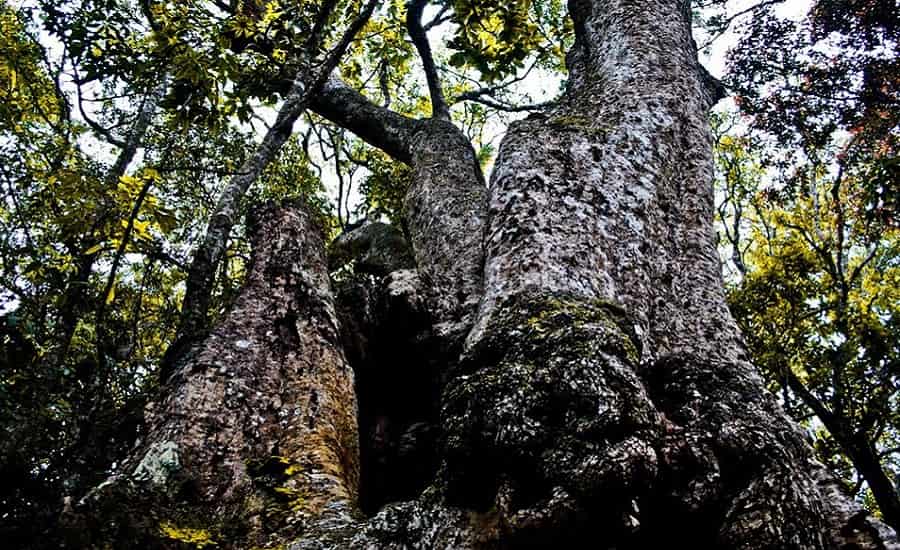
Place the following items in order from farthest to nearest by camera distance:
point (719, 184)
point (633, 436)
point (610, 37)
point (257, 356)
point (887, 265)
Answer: point (719, 184)
point (887, 265)
point (610, 37)
point (257, 356)
point (633, 436)

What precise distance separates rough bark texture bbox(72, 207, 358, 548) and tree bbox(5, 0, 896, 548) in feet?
0.04

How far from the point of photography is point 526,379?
2207 millimetres

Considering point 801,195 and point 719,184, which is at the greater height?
point 719,184

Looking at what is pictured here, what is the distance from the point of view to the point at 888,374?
8570mm

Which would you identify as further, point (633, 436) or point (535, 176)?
point (535, 176)

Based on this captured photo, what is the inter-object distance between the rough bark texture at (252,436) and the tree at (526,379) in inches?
0.4

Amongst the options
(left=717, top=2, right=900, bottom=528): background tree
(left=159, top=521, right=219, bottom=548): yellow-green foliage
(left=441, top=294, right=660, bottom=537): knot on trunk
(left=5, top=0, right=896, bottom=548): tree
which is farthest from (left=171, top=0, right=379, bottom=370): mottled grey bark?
(left=717, top=2, right=900, bottom=528): background tree

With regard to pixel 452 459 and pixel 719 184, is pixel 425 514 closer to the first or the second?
pixel 452 459

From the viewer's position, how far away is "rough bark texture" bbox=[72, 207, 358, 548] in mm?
2520

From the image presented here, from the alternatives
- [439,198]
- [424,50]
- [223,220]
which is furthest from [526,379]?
[424,50]

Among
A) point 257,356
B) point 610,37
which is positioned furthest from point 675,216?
point 257,356

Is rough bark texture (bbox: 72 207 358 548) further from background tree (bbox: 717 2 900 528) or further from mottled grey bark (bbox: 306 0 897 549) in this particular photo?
background tree (bbox: 717 2 900 528)

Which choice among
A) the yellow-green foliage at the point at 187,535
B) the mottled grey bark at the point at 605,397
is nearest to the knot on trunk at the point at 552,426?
the mottled grey bark at the point at 605,397

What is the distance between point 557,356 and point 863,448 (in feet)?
27.1
